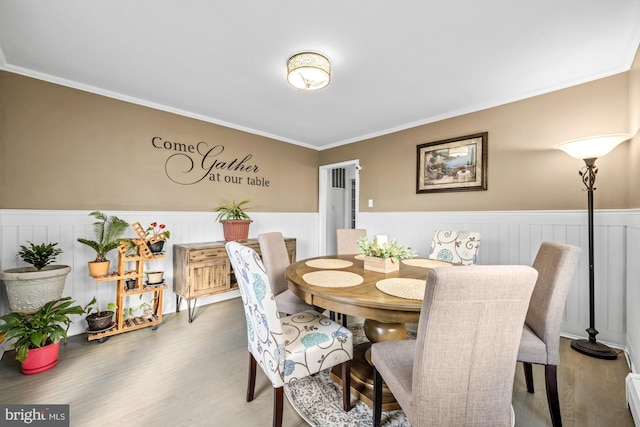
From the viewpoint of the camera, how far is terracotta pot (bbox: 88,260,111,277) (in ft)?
7.93

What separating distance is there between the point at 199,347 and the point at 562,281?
260 centimetres

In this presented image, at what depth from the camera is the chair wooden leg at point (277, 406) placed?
1.31m

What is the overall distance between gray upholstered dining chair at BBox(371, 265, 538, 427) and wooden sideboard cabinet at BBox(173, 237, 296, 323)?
8.42ft

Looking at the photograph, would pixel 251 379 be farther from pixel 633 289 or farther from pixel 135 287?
pixel 633 289

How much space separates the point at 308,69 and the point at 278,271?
1.65 meters

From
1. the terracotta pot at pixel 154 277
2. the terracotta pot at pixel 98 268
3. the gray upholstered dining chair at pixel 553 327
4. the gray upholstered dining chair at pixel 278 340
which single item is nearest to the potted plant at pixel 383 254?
the gray upholstered dining chair at pixel 278 340

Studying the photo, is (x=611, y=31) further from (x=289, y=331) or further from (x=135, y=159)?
(x=135, y=159)

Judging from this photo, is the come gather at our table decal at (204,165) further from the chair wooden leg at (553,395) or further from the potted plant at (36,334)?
the chair wooden leg at (553,395)

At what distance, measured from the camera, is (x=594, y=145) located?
83.0 inches

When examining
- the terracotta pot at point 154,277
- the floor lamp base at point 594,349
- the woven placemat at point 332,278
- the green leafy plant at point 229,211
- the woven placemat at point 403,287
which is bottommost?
the floor lamp base at point 594,349

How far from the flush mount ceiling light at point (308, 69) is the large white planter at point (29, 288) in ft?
7.93

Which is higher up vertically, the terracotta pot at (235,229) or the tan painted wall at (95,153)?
the tan painted wall at (95,153)

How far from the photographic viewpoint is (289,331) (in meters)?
1.52

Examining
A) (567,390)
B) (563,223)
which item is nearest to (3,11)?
(567,390)
